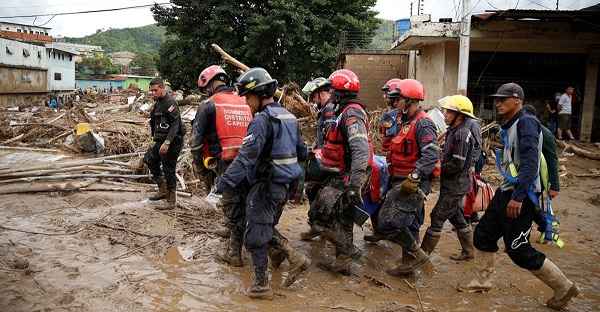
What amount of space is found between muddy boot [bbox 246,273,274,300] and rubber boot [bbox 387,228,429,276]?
1.40m

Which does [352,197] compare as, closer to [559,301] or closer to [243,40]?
[559,301]

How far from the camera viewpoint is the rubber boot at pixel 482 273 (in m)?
4.28

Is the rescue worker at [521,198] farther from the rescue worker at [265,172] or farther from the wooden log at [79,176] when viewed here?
the wooden log at [79,176]

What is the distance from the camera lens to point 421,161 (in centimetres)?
436

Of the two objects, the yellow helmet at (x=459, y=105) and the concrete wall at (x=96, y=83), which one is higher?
the concrete wall at (x=96, y=83)

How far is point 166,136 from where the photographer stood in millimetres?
6352

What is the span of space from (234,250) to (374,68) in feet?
49.2

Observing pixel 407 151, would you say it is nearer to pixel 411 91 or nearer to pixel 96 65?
pixel 411 91

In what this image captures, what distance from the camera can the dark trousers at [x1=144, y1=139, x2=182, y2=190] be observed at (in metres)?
6.37

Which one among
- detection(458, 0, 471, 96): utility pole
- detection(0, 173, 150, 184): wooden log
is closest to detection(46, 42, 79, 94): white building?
detection(0, 173, 150, 184): wooden log

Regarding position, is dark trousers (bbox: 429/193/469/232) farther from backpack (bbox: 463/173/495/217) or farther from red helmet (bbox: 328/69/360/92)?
red helmet (bbox: 328/69/360/92)

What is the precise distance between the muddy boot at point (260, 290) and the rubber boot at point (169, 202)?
2.80 m

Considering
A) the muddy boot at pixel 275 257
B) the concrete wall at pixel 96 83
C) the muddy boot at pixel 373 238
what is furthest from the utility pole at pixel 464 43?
the concrete wall at pixel 96 83

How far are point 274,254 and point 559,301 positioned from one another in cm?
269
